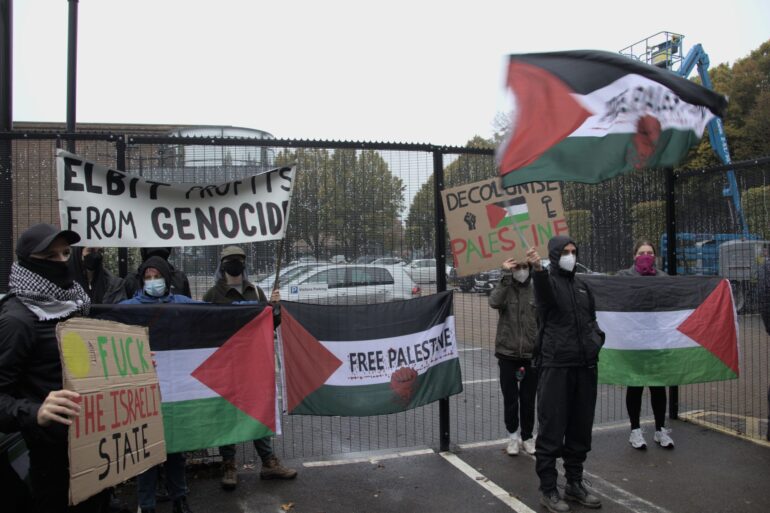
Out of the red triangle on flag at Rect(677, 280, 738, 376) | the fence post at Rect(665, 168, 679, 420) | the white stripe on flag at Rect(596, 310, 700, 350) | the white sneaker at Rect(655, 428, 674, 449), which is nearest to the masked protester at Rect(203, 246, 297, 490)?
the white stripe on flag at Rect(596, 310, 700, 350)

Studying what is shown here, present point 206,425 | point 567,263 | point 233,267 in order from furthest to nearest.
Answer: point 233,267
point 567,263
point 206,425

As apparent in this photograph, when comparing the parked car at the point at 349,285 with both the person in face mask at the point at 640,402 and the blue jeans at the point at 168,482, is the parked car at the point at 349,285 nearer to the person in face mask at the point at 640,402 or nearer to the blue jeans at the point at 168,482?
the blue jeans at the point at 168,482

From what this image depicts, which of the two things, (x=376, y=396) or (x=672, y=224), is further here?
(x=672, y=224)

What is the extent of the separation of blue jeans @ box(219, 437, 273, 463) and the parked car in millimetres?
1278

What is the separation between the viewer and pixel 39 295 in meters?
2.70

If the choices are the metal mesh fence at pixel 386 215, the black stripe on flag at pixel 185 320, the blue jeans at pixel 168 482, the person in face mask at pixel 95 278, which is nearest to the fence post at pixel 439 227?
the metal mesh fence at pixel 386 215

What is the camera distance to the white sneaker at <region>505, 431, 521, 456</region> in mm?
5418

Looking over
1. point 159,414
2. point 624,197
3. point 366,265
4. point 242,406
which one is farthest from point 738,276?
point 159,414

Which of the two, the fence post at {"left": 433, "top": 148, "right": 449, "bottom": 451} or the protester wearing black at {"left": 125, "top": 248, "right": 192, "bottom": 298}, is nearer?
the protester wearing black at {"left": 125, "top": 248, "right": 192, "bottom": 298}

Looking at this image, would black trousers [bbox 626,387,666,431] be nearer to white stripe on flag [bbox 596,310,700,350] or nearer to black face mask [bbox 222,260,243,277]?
white stripe on flag [bbox 596,310,700,350]

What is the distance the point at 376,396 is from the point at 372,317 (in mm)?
720

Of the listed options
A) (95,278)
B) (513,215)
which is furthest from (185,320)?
(513,215)

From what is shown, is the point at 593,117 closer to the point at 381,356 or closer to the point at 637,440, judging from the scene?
the point at 381,356

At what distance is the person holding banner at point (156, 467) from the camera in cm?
395
